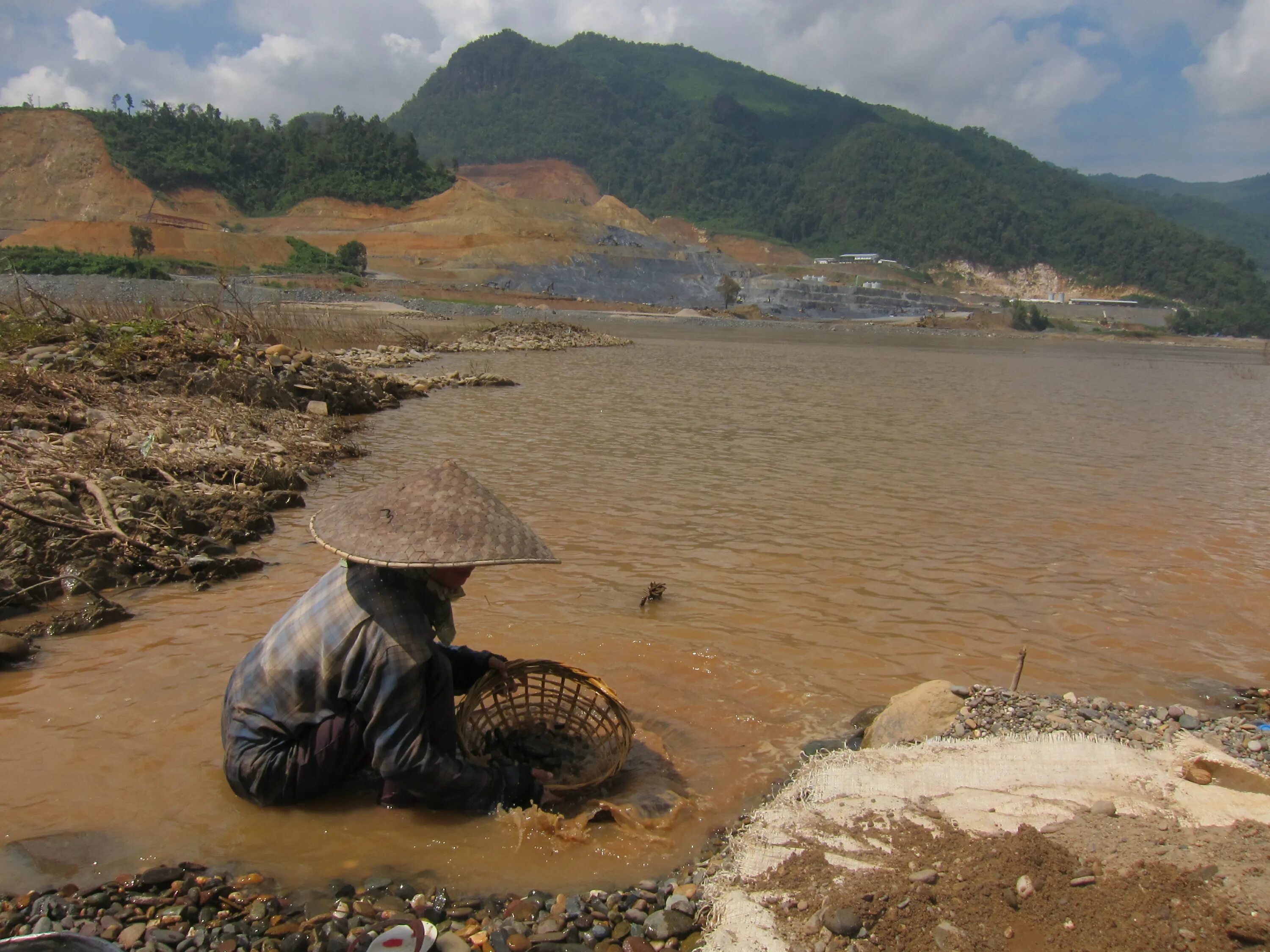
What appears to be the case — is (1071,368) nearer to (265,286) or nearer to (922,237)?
(265,286)

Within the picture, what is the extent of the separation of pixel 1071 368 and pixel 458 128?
167997 millimetres

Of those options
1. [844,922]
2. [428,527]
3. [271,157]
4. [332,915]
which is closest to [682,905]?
[844,922]

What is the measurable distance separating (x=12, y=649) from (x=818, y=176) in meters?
175

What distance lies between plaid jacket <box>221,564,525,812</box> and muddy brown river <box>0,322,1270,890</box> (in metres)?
0.26

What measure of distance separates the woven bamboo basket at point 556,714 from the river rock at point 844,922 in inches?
42.3

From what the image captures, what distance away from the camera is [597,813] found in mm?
3057

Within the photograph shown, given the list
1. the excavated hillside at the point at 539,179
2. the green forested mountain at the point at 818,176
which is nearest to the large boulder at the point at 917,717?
the green forested mountain at the point at 818,176

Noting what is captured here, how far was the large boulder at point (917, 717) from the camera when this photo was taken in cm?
356

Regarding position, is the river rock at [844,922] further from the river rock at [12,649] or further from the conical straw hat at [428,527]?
the river rock at [12,649]

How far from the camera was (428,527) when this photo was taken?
106 inches

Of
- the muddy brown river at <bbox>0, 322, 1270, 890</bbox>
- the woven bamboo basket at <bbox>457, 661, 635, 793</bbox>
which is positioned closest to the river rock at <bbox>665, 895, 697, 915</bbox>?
the muddy brown river at <bbox>0, 322, 1270, 890</bbox>

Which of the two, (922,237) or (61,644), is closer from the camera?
(61,644)

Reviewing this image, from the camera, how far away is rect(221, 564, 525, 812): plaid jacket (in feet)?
8.95

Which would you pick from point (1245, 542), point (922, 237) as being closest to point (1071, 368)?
point (1245, 542)
